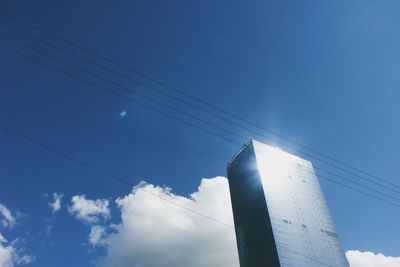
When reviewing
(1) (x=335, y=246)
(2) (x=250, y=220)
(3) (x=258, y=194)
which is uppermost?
(3) (x=258, y=194)

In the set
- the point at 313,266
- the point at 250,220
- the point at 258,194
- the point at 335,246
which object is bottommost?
the point at 313,266

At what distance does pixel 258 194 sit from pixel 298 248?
36721mm

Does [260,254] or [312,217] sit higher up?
[312,217]

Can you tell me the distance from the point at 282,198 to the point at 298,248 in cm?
3152

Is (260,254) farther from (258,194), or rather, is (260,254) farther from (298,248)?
(258,194)

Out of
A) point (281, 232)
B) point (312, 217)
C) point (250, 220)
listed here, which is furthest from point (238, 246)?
point (312, 217)

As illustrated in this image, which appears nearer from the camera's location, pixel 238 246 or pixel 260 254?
pixel 260 254

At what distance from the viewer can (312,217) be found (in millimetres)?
199375

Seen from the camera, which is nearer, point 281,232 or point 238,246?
point 281,232

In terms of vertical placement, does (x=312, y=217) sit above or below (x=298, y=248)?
above

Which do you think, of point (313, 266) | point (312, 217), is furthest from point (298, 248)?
point (312, 217)

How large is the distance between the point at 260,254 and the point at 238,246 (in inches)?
958

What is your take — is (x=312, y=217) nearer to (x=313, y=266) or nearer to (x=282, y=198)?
(x=282, y=198)

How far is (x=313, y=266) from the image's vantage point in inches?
6757
